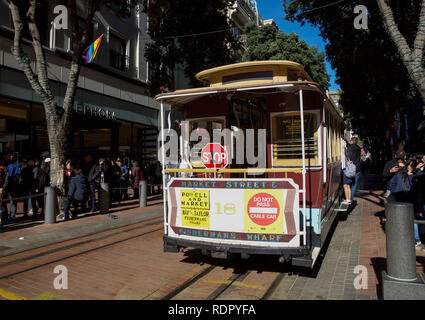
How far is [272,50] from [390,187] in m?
17.4

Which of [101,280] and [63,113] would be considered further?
[63,113]

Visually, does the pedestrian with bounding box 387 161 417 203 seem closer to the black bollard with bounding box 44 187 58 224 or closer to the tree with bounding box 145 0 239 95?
the black bollard with bounding box 44 187 58 224

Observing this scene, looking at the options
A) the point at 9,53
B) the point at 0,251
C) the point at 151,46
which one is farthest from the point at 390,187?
the point at 151,46

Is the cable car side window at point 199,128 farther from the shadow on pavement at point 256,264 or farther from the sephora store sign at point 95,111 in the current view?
the sephora store sign at point 95,111

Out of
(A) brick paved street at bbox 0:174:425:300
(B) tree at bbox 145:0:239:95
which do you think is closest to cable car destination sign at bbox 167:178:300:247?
(A) brick paved street at bbox 0:174:425:300

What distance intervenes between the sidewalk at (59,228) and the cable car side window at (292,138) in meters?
5.19

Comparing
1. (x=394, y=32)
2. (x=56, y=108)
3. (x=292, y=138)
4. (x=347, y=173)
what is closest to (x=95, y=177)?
(x=56, y=108)

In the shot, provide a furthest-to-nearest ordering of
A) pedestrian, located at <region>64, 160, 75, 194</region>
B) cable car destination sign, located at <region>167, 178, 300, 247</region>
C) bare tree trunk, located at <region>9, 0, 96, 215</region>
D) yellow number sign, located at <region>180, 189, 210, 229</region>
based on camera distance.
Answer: pedestrian, located at <region>64, 160, 75, 194</region> → bare tree trunk, located at <region>9, 0, 96, 215</region> → yellow number sign, located at <region>180, 189, 210, 229</region> → cable car destination sign, located at <region>167, 178, 300, 247</region>

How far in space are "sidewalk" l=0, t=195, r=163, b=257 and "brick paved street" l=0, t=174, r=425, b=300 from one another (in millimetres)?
29

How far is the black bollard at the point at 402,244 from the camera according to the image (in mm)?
3697

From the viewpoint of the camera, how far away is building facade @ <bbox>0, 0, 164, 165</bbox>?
13.2 m

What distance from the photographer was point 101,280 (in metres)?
4.93

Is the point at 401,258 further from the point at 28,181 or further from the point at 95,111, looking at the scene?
the point at 95,111
